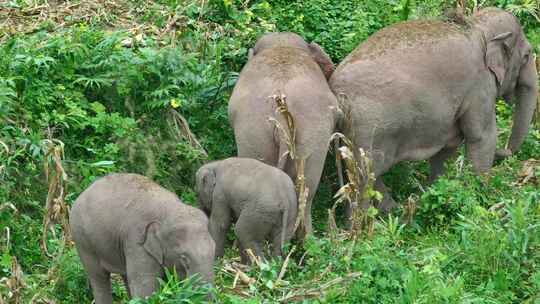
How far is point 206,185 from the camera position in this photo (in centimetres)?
859

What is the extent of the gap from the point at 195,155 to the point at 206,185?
4.00 feet

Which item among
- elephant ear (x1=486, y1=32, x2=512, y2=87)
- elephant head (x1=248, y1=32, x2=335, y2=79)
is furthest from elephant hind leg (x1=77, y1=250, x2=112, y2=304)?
elephant ear (x1=486, y1=32, x2=512, y2=87)

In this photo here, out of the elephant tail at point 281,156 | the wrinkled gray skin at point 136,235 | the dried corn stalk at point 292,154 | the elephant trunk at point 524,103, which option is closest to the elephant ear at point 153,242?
the wrinkled gray skin at point 136,235

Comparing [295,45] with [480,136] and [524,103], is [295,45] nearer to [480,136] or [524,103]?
[480,136]

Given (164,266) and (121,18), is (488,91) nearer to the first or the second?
(121,18)

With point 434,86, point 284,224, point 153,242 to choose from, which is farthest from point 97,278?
point 434,86

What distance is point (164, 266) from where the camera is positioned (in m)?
7.50

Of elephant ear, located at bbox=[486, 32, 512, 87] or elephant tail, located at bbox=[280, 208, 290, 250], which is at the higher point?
elephant ear, located at bbox=[486, 32, 512, 87]

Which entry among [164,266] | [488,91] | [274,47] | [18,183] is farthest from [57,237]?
[488,91]

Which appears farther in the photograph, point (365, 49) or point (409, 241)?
point (365, 49)

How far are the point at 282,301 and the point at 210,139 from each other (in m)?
2.65

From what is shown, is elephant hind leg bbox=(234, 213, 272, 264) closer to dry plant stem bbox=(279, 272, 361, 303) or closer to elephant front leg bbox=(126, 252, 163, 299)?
dry plant stem bbox=(279, 272, 361, 303)

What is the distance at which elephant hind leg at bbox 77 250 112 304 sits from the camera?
310 inches

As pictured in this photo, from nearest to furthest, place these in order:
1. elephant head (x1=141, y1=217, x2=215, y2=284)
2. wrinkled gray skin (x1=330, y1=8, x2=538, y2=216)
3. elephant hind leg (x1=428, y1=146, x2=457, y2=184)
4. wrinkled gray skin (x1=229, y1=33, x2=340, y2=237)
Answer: elephant head (x1=141, y1=217, x2=215, y2=284)
wrinkled gray skin (x1=229, y1=33, x2=340, y2=237)
wrinkled gray skin (x1=330, y1=8, x2=538, y2=216)
elephant hind leg (x1=428, y1=146, x2=457, y2=184)
